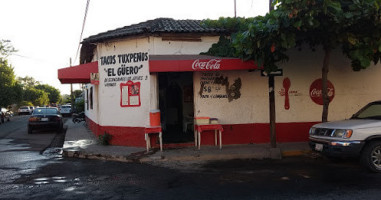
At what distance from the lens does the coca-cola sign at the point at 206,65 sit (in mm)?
9531

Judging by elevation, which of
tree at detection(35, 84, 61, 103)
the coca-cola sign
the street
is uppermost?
tree at detection(35, 84, 61, 103)

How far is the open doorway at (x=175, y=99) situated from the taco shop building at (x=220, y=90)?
289cm

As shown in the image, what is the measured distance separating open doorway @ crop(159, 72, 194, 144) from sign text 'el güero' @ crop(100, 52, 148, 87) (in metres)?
3.02

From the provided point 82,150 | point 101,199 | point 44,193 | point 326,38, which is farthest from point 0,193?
point 326,38

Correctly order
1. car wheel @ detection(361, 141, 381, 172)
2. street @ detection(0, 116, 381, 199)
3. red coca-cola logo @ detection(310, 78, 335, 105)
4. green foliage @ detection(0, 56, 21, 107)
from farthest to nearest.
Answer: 1. green foliage @ detection(0, 56, 21, 107)
2. red coca-cola logo @ detection(310, 78, 335, 105)
3. car wheel @ detection(361, 141, 381, 172)
4. street @ detection(0, 116, 381, 199)

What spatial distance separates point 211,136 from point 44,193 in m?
5.87

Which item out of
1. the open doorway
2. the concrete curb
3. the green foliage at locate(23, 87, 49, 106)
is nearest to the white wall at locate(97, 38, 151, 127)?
the concrete curb

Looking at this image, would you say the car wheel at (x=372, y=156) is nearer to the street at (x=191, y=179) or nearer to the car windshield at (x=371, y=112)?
the street at (x=191, y=179)

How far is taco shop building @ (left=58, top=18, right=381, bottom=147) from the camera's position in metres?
10.6

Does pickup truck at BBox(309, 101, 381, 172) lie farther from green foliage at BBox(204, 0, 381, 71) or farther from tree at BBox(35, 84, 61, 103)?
tree at BBox(35, 84, 61, 103)

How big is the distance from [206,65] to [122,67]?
10.6 feet

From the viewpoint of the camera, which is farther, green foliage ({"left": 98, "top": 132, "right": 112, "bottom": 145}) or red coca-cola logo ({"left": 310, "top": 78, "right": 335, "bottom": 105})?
green foliage ({"left": 98, "top": 132, "right": 112, "bottom": 145})

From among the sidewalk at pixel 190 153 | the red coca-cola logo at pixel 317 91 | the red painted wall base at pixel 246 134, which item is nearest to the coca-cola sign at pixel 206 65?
the red painted wall base at pixel 246 134

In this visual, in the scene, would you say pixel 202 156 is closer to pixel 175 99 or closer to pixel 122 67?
pixel 122 67
